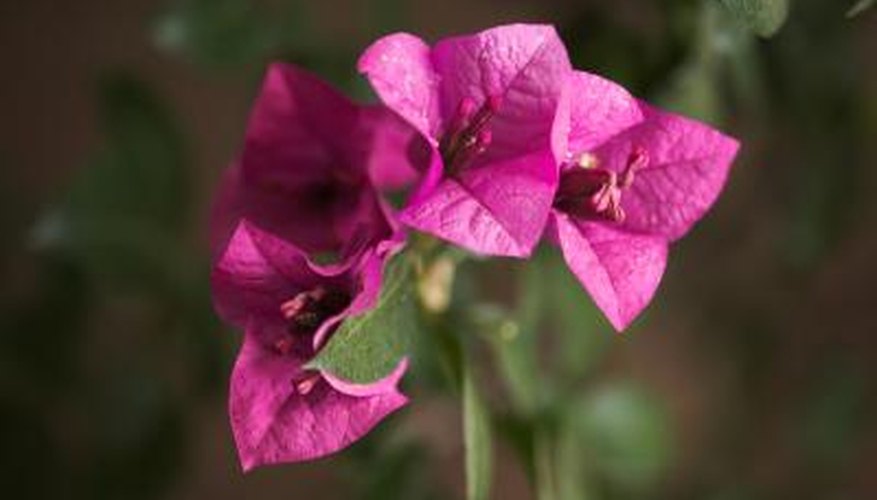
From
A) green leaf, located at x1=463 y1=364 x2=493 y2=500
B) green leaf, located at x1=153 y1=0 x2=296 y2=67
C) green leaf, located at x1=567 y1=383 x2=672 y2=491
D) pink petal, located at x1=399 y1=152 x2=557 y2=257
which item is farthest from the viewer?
green leaf, located at x1=567 y1=383 x2=672 y2=491

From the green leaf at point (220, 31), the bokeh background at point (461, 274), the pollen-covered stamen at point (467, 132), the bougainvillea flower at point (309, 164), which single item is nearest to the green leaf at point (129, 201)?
the bokeh background at point (461, 274)

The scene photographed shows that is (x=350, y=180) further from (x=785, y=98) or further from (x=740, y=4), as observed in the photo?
(x=785, y=98)

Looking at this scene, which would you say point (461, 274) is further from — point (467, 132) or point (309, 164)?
point (467, 132)

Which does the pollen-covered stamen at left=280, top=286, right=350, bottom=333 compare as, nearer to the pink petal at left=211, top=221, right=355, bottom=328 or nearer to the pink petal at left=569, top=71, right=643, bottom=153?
the pink petal at left=211, top=221, right=355, bottom=328

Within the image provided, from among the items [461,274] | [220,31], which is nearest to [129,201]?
[220,31]

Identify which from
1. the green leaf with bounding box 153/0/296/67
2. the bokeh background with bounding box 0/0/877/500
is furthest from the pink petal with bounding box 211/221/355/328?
the green leaf with bounding box 153/0/296/67

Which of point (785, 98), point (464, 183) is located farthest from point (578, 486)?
point (464, 183)
